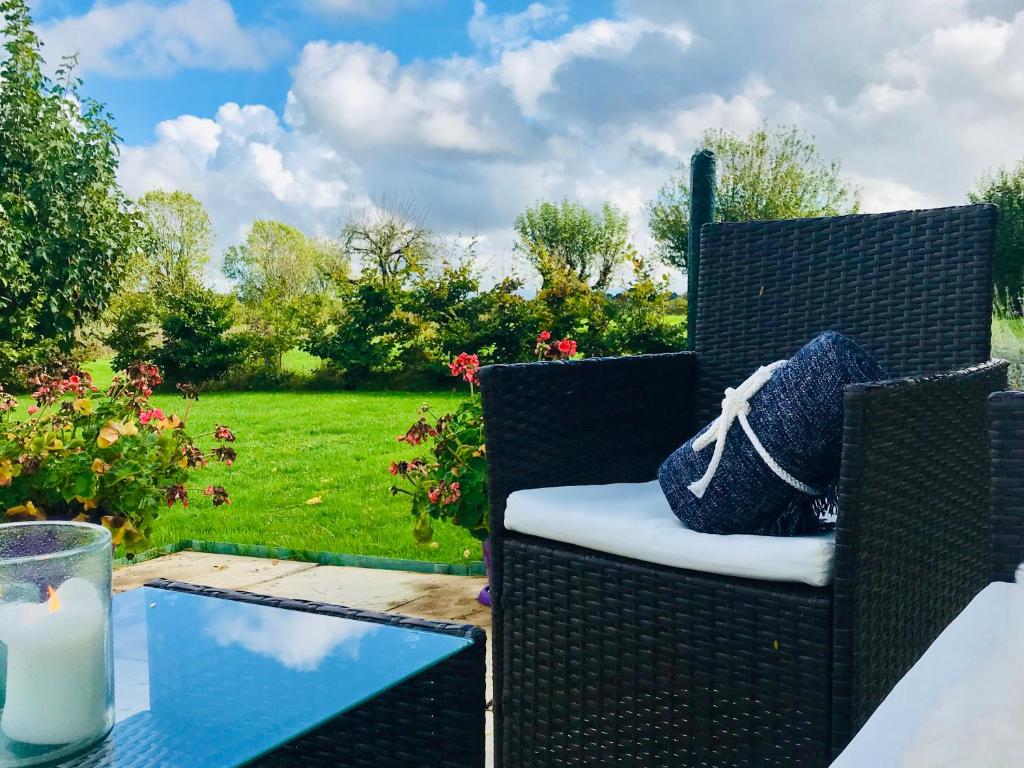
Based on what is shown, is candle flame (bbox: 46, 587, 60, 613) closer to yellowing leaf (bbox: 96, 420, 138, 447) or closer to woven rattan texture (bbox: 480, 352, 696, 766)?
woven rattan texture (bbox: 480, 352, 696, 766)

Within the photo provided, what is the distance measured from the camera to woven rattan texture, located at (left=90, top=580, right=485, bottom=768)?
100 cm

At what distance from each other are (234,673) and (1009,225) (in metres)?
10.9

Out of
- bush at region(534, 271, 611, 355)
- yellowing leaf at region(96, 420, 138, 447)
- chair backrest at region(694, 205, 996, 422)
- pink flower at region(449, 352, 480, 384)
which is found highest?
bush at region(534, 271, 611, 355)

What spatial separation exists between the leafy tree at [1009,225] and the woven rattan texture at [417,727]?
21.8 ft

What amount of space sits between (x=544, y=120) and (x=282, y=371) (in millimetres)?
4713

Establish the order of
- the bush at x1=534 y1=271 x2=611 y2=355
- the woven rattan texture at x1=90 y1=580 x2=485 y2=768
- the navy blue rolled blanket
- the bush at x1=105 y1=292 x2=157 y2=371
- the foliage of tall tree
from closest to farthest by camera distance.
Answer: the woven rattan texture at x1=90 y1=580 x2=485 y2=768
the navy blue rolled blanket
the bush at x1=534 y1=271 x2=611 y2=355
the foliage of tall tree
the bush at x1=105 y1=292 x2=157 y2=371

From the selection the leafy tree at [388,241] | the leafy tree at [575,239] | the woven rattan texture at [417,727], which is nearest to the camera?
the woven rattan texture at [417,727]

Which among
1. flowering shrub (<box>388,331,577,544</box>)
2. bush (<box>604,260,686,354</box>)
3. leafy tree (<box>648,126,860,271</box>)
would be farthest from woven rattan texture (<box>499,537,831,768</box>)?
leafy tree (<box>648,126,860,271</box>)

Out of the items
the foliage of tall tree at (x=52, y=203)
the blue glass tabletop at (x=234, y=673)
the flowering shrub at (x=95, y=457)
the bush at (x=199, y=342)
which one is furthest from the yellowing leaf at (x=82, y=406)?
the foliage of tall tree at (x=52, y=203)

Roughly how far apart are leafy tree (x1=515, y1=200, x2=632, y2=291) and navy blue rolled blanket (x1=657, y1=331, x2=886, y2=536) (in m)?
5.24

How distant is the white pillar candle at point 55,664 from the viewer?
788 millimetres

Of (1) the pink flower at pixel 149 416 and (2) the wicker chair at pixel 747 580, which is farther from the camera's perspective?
(1) the pink flower at pixel 149 416

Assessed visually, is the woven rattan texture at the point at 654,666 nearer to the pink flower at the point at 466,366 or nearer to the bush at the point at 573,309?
the pink flower at the point at 466,366

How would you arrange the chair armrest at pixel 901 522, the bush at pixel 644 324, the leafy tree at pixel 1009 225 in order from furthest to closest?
the leafy tree at pixel 1009 225, the bush at pixel 644 324, the chair armrest at pixel 901 522
